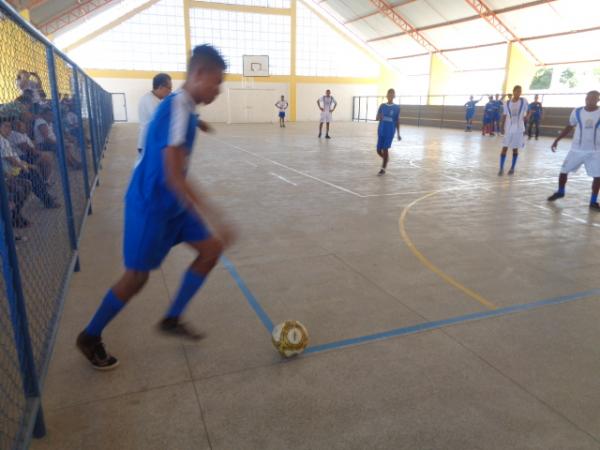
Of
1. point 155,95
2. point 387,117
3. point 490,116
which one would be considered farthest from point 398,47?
point 155,95

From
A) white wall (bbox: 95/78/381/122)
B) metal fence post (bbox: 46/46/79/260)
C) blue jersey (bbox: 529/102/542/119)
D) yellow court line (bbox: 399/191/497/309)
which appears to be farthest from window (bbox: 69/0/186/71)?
yellow court line (bbox: 399/191/497/309)

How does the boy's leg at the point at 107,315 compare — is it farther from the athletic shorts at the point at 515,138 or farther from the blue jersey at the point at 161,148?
the athletic shorts at the point at 515,138

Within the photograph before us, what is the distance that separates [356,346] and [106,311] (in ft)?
5.51

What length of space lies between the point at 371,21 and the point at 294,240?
32211 millimetres

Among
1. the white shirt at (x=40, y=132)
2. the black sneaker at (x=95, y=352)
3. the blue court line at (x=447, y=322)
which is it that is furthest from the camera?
the white shirt at (x=40, y=132)

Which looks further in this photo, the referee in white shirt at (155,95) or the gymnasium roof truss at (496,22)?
the gymnasium roof truss at (496,22)

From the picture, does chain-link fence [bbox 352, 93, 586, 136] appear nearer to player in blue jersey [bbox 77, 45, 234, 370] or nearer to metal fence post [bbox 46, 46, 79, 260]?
metal fence post [bbox 46, 46, 79, 260]

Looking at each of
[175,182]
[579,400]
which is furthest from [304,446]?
[579,400]

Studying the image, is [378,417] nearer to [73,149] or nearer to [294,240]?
[294,240]

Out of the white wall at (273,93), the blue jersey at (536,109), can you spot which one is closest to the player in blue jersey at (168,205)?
the blue jersey at (536,109)

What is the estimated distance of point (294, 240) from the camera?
18.4 feet

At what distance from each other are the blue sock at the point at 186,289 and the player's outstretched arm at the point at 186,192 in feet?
1.64

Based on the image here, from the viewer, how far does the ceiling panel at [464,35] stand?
27.6m

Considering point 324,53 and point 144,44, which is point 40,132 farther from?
point 324,53
